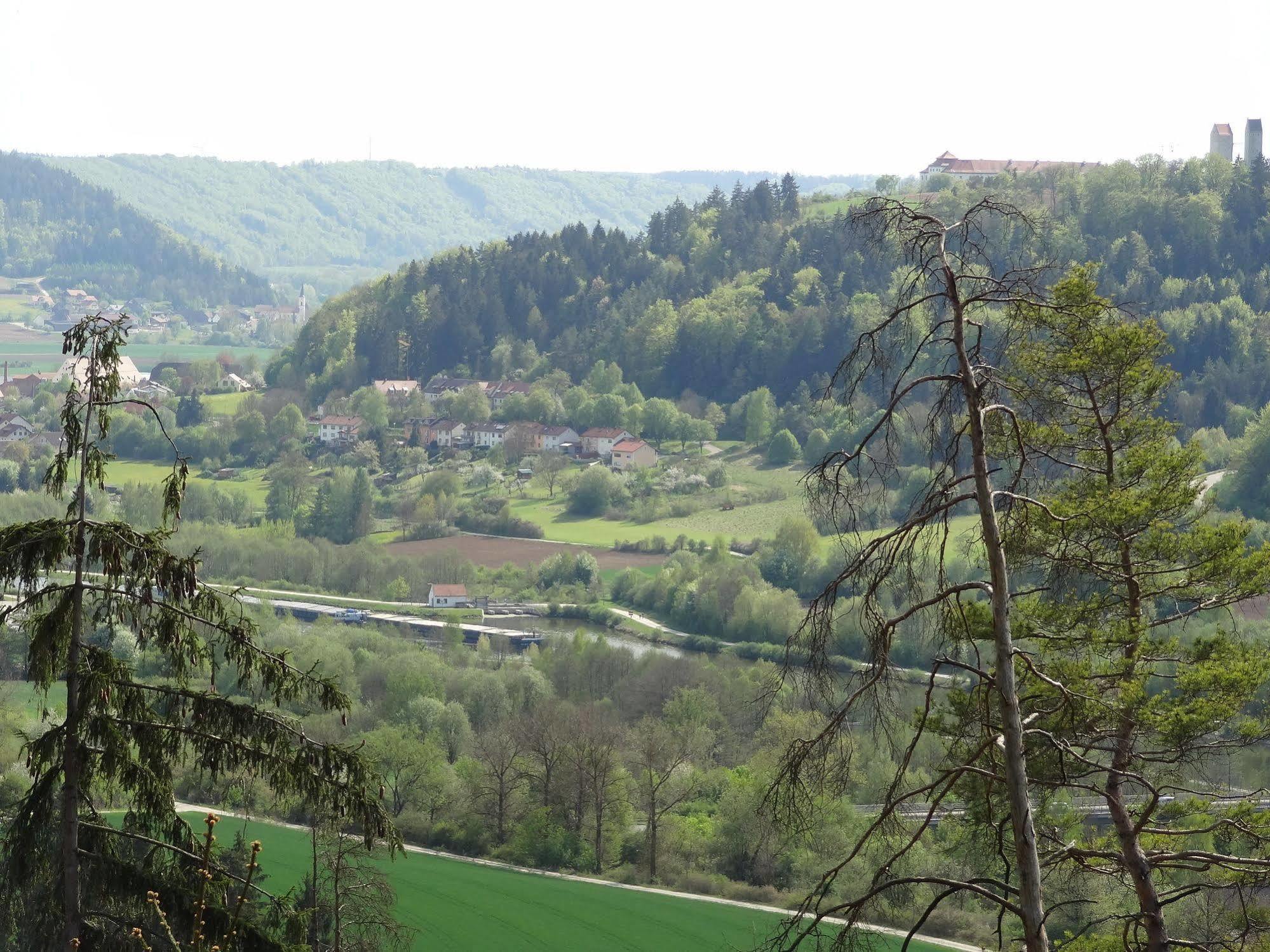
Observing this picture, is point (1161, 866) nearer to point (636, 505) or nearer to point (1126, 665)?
point (1126, 665)

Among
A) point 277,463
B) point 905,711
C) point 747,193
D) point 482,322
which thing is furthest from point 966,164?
point 905,711

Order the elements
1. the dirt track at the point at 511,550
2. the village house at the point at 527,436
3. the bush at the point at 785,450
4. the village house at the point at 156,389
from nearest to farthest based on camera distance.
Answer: the dirt track at the point at 511,550
the bush at the point at 785,450
the village house at the point at 527,436
the village house at the point at 156,389

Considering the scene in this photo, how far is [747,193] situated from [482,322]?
18741 millimetres

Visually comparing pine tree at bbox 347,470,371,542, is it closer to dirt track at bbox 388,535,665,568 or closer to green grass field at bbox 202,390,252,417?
dirt track at bbox 388,535,665,568

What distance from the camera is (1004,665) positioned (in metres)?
5.11

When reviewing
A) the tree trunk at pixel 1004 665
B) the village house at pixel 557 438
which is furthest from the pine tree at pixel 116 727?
the village house at pixel 557 438

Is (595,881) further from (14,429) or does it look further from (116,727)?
(14,429)

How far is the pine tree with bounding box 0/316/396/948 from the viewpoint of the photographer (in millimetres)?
5867

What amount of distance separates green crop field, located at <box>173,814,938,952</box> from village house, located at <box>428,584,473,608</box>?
25.4m

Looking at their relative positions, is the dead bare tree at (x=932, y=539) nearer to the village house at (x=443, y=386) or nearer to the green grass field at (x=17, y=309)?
the village house at (x=443, y=386)

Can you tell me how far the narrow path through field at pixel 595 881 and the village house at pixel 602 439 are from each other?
165 ft

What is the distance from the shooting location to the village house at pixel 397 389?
89.8 metres

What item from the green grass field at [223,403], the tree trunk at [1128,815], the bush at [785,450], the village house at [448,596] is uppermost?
the tree trunk at [1128,815]

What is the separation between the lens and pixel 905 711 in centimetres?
3406
